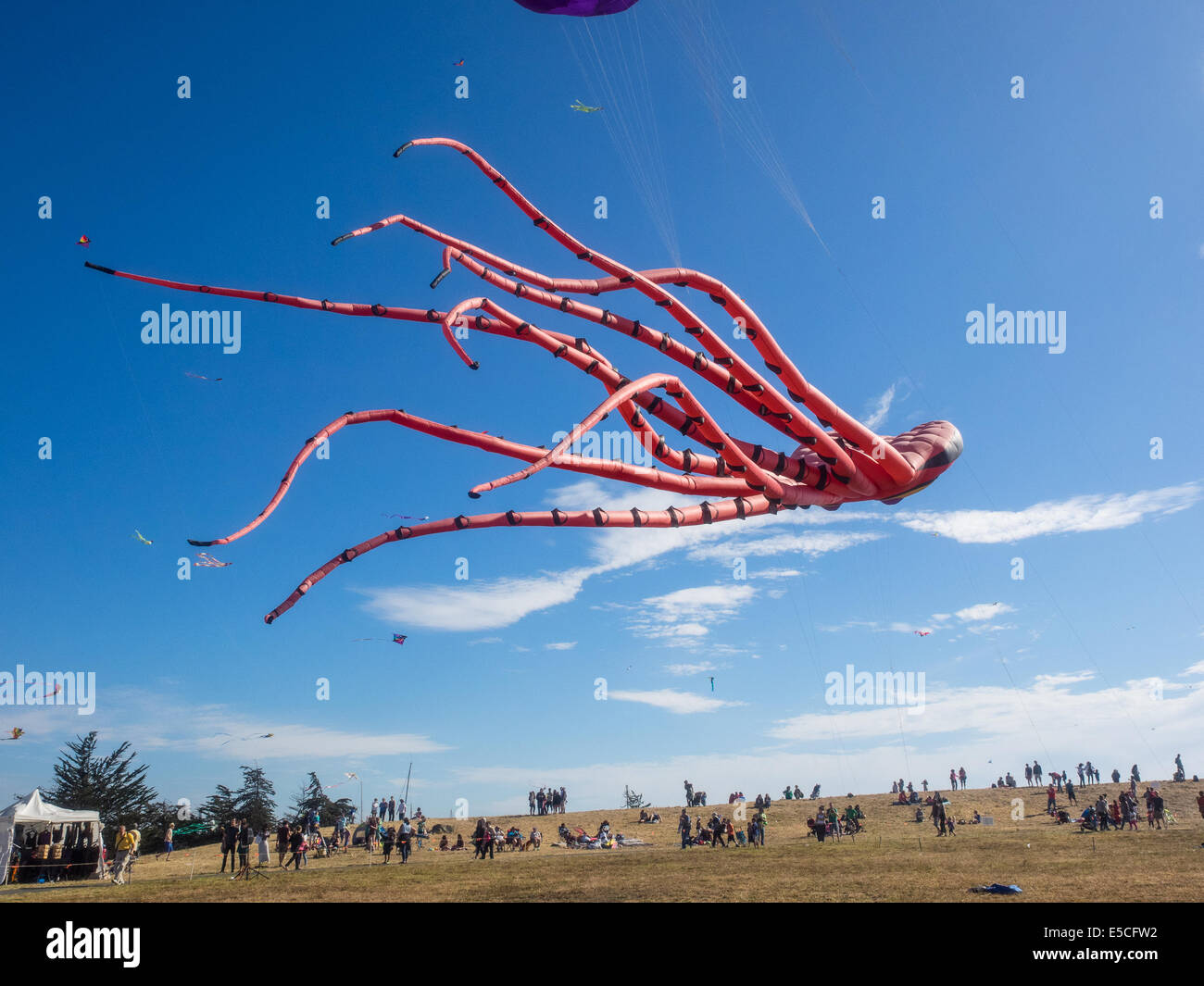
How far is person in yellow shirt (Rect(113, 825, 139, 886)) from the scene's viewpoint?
25.7 m

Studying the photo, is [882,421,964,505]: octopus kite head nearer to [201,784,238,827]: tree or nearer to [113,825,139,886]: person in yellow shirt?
[113,825,139,886]: person in yellow shirt

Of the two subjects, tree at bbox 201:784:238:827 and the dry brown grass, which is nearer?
the dry brown grass

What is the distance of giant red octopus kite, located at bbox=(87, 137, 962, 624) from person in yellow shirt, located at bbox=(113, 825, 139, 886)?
2404 cm

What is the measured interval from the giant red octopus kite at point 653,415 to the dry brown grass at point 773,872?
10416 millimetres

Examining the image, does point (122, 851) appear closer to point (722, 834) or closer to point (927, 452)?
point (722, 834)

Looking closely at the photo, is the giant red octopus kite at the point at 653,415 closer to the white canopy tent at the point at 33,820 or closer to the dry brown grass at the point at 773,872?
the dry brown grass at the point at 773,872

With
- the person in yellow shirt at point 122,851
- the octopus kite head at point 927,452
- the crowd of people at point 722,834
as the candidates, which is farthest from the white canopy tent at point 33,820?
the octopus kite head at point 927,452

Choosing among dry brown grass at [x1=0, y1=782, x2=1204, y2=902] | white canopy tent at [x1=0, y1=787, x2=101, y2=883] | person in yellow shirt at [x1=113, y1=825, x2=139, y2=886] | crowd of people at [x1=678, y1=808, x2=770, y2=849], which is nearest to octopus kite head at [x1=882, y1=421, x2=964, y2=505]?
dry brown grass at [x1=0, y1=782, x2=1204, y2=902]

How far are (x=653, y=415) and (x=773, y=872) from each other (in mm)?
17583

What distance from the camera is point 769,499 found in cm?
1215

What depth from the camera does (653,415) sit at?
38.0ft

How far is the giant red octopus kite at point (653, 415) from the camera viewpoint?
29.1ft
